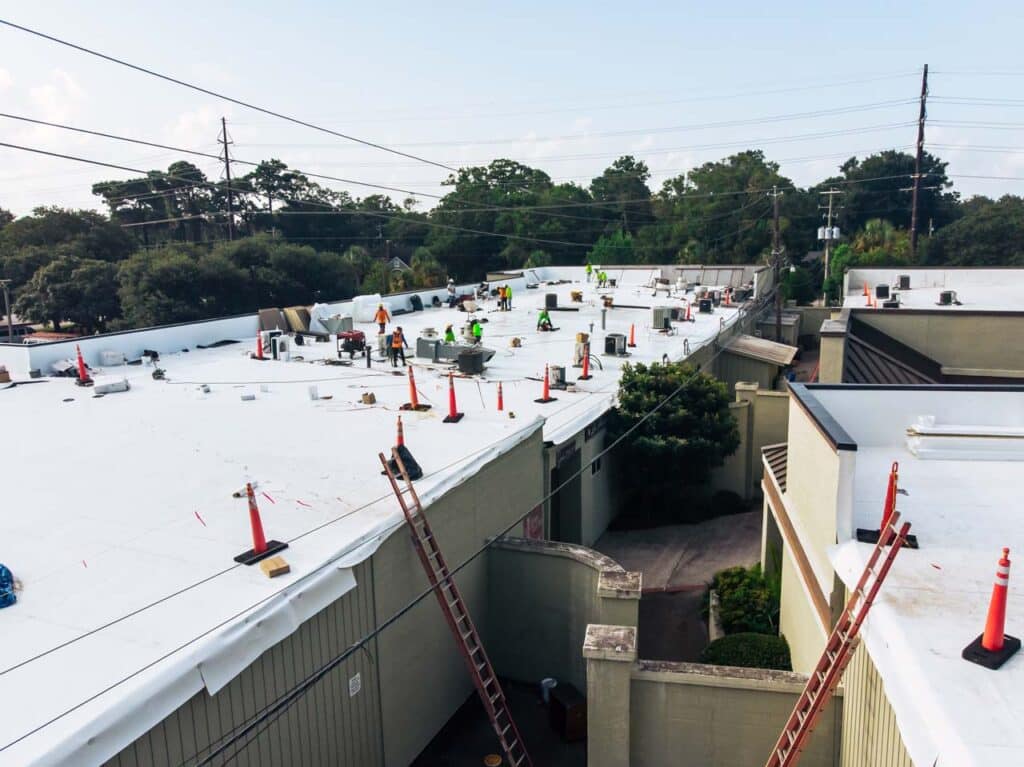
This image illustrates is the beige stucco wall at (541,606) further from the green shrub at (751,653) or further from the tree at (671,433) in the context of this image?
the tree at (671,433)

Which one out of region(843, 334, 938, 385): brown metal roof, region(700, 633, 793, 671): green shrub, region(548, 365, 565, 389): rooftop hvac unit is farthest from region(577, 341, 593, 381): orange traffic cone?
region(700, 633, 793, 671): green shrub

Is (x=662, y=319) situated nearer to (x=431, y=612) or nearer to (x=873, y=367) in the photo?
(x=873, y=367)

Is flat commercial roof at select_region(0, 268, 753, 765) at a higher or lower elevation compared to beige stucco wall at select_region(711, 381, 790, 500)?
higher

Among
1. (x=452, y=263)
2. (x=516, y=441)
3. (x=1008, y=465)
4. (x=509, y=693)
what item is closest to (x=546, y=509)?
(x=516, y=441)

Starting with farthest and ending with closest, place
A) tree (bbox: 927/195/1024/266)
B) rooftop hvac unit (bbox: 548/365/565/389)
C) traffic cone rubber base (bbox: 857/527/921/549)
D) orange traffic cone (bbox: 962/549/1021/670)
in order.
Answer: tree (bbox: 927/195/1024/266) < rooftop hvac unit (bbox: 548/365/565/389) < traffic cone rubber base (bbox: 857/527/921/549) < orange traffic cone (bbox: 962/549/1021/670)

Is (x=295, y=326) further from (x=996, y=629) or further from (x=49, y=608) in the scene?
(x=996, y=629)

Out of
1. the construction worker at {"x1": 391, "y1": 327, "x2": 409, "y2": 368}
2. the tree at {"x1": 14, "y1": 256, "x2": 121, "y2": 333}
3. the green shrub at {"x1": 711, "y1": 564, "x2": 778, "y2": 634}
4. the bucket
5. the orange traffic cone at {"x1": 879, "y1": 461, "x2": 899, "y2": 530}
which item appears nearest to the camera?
the orange traffic cone at {"x1": 879, "y1": 461, "x2": 899, "y2": 530}

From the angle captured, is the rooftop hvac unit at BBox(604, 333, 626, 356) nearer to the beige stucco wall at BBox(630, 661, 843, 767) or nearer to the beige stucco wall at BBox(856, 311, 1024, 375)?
the beige stucco wall at BBox(856, 311, 1024, 375)
